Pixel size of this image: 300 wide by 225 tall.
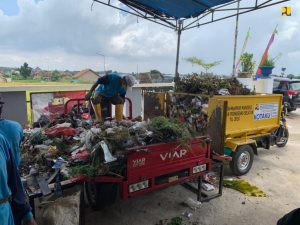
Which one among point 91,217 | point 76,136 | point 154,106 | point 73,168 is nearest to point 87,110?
point 154,106

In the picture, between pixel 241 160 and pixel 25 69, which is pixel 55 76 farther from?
pixel 241 160

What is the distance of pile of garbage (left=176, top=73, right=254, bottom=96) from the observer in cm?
540

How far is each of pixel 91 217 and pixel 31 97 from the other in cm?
442

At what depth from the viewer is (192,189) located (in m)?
4.39

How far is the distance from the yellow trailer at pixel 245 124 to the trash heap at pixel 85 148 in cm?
148

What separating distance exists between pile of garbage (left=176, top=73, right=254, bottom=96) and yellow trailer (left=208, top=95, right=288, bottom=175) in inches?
17.1

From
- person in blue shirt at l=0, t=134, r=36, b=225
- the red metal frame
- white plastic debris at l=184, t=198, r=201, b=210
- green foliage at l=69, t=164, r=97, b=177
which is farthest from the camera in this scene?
white plastic debris at l=184, t=198, r=201, b=210

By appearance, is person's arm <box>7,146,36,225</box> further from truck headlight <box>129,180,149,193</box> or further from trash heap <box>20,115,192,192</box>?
truck headlight <box>129,180,149,193</box>

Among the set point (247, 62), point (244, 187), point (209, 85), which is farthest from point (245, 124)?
point (247, 62)

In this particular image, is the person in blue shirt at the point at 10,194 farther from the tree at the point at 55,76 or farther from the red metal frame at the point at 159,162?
the tree at the point at 55,76

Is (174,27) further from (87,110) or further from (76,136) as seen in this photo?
(76,136)

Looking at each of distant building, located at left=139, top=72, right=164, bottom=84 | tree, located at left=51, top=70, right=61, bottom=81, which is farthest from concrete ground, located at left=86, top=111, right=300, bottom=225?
tree, located at left=51, top=70, right=61, bottom=81

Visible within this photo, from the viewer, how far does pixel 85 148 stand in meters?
3.18

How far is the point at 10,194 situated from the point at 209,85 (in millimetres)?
4519
